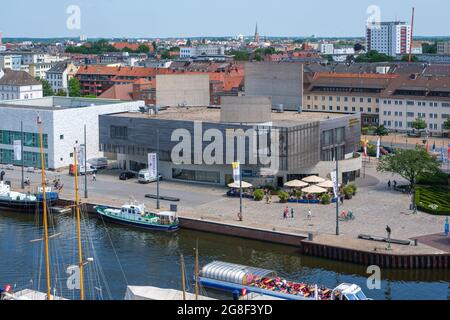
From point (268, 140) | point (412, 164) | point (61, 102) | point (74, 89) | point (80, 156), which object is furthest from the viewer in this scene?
point (74, 89)

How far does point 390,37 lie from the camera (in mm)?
194500

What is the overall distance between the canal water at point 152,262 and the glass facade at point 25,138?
14.6 metres

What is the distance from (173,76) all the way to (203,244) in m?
27.3

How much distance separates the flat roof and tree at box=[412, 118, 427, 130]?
16.8 meters

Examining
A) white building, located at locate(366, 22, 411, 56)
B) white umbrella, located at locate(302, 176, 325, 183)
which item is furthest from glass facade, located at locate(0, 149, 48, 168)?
white building, located at locate(366, 22, 411, 56)

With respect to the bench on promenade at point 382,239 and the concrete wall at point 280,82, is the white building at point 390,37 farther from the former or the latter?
the bench on promenade at point 382,239

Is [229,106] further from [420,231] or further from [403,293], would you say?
[403,293]

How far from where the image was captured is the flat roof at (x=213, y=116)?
47844mm

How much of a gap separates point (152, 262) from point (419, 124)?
40.5 m

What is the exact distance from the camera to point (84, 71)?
4117 inches

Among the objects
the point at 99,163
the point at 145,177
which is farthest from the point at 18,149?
the point at 145,177

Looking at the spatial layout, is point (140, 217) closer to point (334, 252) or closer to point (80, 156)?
point (80, 156)

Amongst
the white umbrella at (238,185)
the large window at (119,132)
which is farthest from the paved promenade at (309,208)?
the large window at (119,132)
